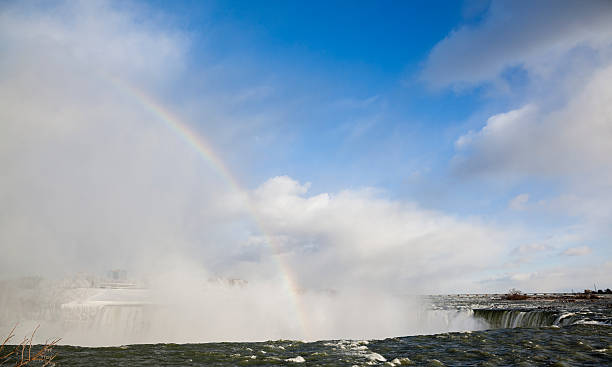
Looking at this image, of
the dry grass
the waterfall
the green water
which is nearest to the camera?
the dry grass

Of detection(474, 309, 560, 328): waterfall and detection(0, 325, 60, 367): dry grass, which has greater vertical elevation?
detection(0, 325, 60, 367): dry grass

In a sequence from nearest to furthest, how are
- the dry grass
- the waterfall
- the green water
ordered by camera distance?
the dry grass → the green water → the waterfall

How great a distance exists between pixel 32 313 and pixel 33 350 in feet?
120

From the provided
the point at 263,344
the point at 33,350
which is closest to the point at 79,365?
the point at 33,350

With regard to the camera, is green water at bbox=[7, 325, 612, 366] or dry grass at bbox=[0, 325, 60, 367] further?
green water at bbox=[7, 325, 612, 366]

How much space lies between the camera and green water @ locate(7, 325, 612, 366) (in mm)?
17688

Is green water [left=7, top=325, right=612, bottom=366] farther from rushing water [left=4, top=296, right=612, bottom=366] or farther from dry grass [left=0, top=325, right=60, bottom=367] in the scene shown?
dry grass [left=0, top=325, right=60, bottom=367]

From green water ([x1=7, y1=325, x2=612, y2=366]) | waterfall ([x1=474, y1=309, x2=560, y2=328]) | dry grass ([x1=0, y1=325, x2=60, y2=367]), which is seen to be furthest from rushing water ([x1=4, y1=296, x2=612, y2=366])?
waterfall ([x1=474, y1=309, x2=560, y2=328])

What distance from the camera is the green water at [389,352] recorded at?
17688 mm

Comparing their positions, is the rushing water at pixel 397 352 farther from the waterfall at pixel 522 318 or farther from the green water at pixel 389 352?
the waterfall at pixel 522 318

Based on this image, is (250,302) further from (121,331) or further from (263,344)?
(263,344)

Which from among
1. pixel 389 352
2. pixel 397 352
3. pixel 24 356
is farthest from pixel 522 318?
pixel 24 356

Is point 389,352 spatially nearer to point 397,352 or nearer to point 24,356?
point 397,352

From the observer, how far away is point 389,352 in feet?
67.7
